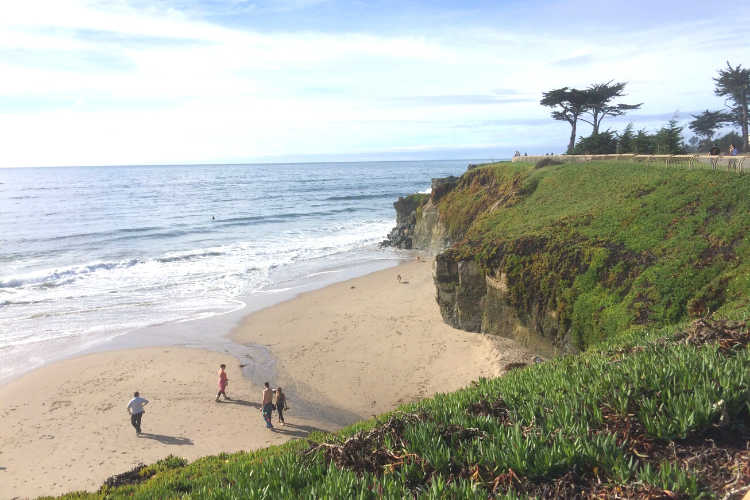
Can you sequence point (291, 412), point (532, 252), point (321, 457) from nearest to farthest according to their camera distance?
1. point (321, 457)
2. point (291, 412)
3. point (532, 252)

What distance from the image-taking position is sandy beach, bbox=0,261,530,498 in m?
12.9

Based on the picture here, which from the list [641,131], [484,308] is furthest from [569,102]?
[484,308]

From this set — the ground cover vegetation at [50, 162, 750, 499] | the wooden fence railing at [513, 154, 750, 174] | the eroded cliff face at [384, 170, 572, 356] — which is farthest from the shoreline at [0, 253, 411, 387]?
the wooden fence railing at [513, 154, 750, 174]

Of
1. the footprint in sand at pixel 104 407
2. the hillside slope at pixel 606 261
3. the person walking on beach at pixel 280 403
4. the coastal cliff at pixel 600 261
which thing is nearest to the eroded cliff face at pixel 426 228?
the coastal cliff at pixel 600 261

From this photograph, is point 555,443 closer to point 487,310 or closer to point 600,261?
point 600,261

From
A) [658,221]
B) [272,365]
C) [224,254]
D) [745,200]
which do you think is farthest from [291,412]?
A: [224,254]

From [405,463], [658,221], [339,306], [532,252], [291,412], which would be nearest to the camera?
[405,463]

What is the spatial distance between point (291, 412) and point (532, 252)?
35.5ft

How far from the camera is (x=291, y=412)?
49.8ft

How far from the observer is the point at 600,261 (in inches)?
632

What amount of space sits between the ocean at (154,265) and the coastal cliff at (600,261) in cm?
1215

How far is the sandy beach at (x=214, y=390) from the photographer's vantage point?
→ 12945mm

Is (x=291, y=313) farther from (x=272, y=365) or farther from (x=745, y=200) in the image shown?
(x=745, y=200)

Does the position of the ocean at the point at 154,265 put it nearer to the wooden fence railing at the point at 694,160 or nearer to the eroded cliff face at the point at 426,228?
the eroded cliff face at the point at 426,228
